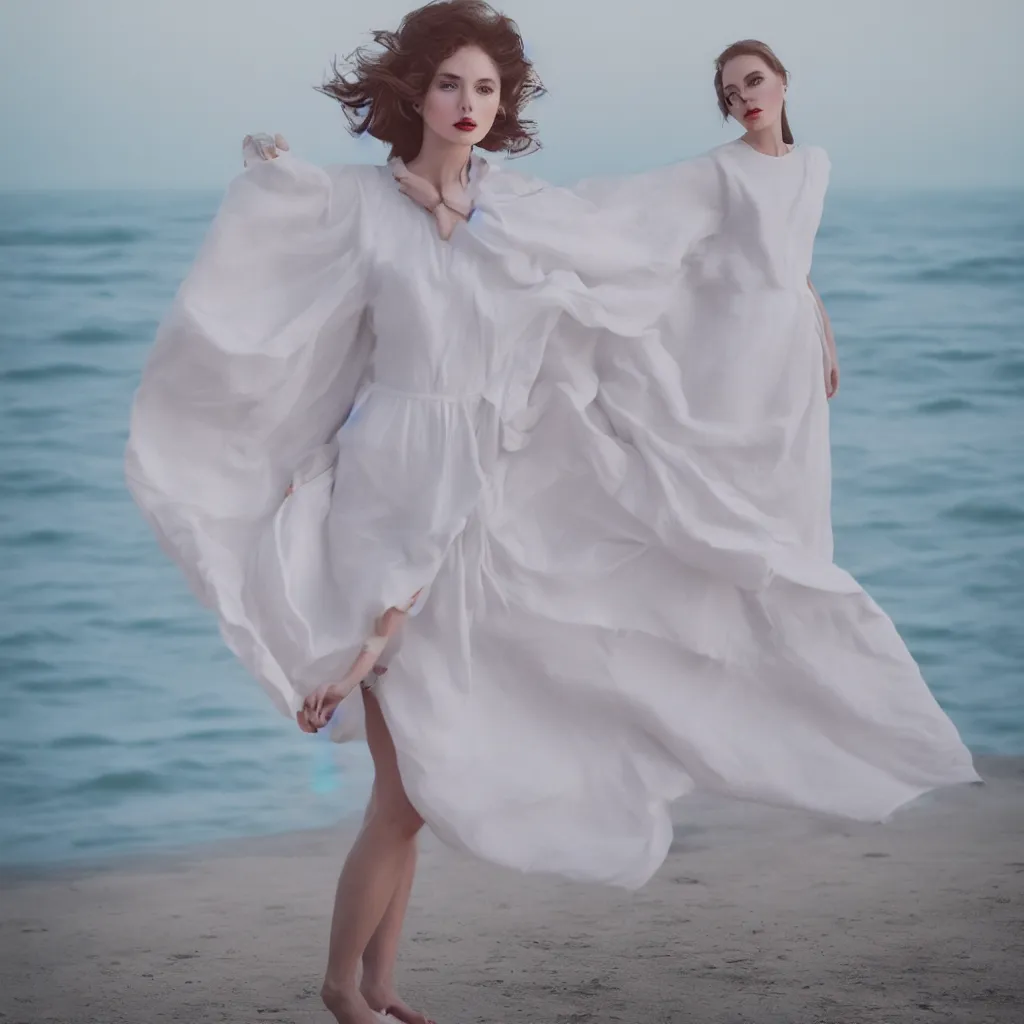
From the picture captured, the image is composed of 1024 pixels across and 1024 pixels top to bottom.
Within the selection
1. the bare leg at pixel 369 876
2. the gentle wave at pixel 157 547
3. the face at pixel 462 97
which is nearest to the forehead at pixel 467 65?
the face at pixel 462 97

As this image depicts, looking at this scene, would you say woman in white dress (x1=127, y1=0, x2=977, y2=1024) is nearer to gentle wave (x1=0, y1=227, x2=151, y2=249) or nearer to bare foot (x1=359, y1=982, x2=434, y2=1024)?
bare foot (x1=359, y1=982, x2=434, y2=1024)

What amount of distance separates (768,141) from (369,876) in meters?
1.22

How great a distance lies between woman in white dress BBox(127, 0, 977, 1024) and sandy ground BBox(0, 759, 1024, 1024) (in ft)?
1.69

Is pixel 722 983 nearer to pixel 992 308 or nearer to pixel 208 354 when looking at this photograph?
pixel 208 354

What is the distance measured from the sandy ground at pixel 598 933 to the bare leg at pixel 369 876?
0.44 m

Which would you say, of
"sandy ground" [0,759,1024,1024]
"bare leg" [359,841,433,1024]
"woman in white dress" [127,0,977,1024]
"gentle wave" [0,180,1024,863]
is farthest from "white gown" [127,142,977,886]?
"gentle wave" [0,180,1024,863]

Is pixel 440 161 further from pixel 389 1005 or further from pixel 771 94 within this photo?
pixel 389 1005

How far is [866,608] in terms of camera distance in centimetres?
275

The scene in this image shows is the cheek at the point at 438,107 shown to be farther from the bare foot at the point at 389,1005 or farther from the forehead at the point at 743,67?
the bare foot at the point at 389,1005

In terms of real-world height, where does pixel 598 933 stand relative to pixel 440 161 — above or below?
below

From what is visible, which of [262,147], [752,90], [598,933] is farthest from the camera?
[598,933]

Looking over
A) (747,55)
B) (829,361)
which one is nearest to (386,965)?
(829,361)

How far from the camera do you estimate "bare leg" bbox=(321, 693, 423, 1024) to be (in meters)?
2.68

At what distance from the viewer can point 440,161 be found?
2594 millimetres
